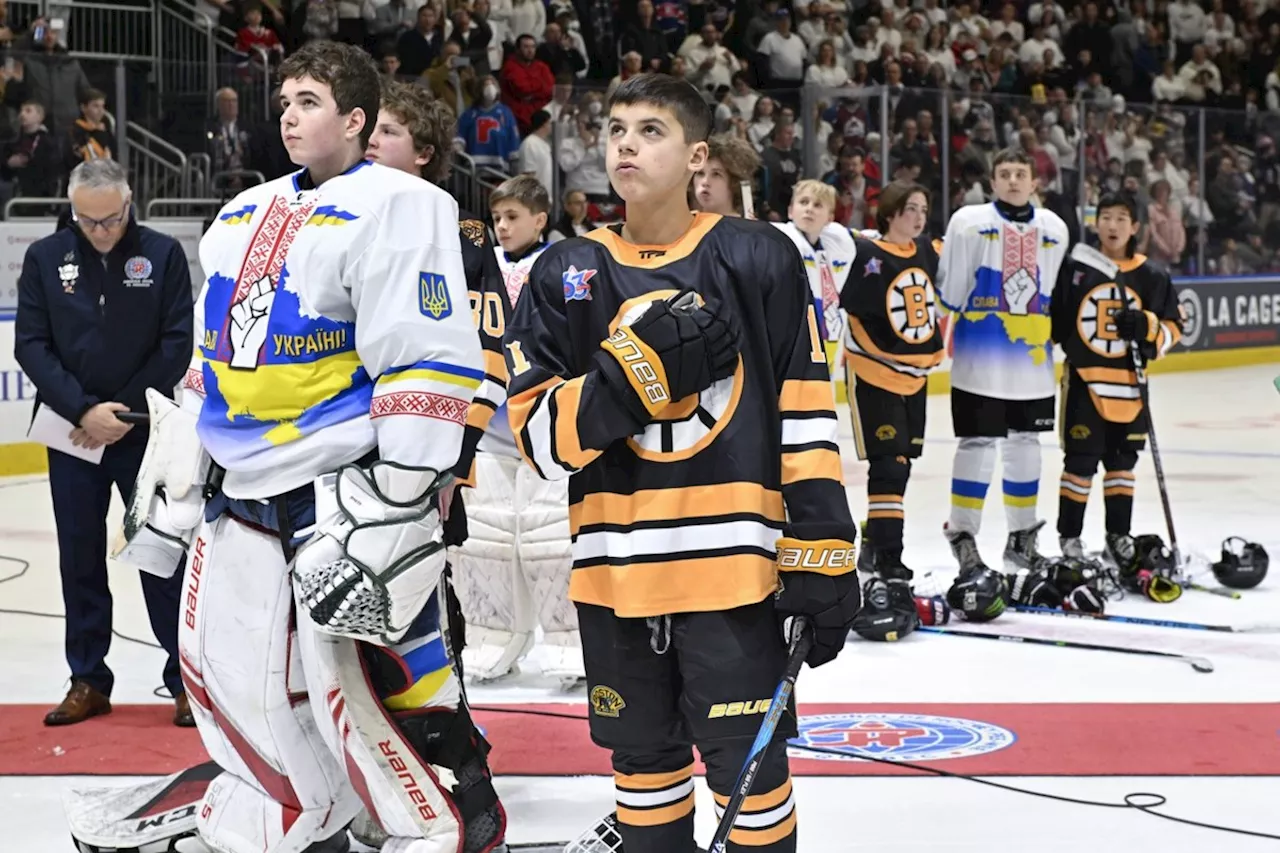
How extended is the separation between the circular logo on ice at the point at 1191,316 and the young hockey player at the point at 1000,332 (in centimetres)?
913

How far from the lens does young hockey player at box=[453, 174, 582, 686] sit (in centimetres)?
498

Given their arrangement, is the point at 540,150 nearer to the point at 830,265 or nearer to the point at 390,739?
the point at 830,265

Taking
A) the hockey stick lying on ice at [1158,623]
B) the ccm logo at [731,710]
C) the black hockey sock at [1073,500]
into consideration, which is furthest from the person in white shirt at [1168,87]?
the ccm logo at [731,710]

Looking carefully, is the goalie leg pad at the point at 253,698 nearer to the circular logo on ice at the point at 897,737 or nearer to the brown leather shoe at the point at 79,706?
the circular logo on ice at the point at 897,737

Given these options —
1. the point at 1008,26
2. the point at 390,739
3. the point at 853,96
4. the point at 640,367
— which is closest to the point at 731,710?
the point at 640,367

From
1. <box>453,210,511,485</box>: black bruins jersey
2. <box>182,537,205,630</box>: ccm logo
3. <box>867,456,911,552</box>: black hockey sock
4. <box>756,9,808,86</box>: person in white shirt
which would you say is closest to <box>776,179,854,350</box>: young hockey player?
<box>867,456,911,552</box>: black hockey sock

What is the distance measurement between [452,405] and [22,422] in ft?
22.9

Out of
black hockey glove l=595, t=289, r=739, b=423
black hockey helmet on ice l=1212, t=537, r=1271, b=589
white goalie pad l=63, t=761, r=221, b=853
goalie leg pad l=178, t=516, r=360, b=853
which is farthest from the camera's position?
black hockey helmet on ice l=1212, t=537, r=1271, b=589

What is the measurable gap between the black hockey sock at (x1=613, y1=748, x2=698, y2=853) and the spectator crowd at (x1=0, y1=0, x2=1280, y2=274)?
7.93 m

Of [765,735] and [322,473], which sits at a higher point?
[322,473]

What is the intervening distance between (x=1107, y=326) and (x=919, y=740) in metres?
2.40

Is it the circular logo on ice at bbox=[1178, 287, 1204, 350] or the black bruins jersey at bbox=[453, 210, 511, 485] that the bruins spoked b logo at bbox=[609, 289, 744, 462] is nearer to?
the black bruins jersey at bbox=[453, 210, 511, 485]

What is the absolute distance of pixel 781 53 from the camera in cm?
1507

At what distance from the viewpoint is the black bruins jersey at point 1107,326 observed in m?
6.29
